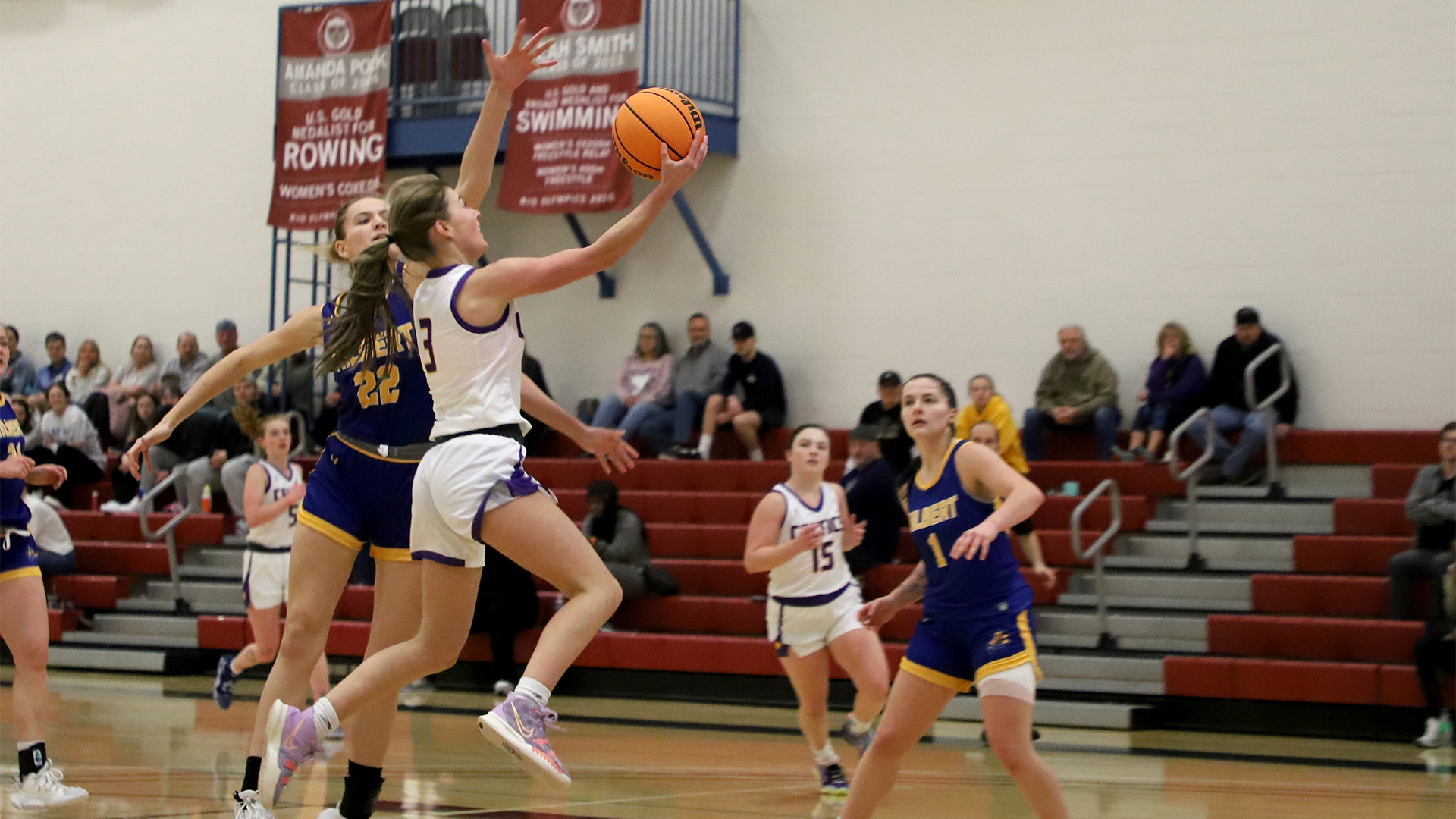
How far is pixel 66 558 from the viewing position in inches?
500

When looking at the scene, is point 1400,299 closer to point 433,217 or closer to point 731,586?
point 731,586

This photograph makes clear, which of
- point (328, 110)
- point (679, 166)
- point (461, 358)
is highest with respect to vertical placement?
Result: point (328, 110)

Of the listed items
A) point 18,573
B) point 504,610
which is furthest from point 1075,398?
point 18,573

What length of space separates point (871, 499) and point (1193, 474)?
2077mm

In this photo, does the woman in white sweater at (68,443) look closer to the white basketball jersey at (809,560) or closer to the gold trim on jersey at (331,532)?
the white basketball jersey at (809,560)

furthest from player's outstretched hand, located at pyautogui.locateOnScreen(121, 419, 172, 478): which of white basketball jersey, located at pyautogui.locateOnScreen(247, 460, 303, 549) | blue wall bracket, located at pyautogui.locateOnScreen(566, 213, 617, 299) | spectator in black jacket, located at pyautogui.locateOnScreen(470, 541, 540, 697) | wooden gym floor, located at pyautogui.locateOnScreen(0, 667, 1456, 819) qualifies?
blue wall bracket, located at pyautogui.locateOnScreen(566, 213, 617, 299)

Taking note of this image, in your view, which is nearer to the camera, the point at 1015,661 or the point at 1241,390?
the point at 1015,661

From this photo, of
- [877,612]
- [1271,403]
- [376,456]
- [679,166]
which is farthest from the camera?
[1271,403]

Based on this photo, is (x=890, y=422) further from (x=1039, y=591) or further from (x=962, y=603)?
(x=962, y=603)

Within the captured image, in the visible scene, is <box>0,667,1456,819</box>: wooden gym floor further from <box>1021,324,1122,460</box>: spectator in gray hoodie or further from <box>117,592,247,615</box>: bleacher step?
<box>1021,324,1122,460</box>: spectator in gray hoodie

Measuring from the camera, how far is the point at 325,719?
13.8ft

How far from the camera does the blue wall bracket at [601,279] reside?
46.0 feet

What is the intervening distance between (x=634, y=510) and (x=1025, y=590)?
7.41 m

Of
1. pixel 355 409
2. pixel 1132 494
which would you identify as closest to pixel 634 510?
pixel 1132 494
